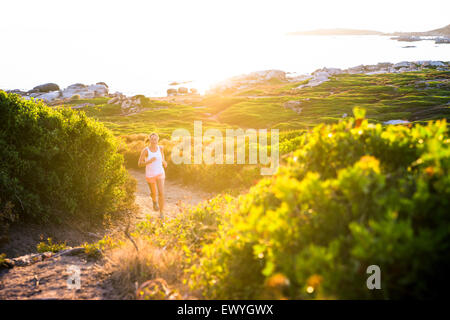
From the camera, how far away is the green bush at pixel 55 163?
925 cm

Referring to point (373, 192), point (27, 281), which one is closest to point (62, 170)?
point (27, 281)

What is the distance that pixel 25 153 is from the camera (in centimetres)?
968

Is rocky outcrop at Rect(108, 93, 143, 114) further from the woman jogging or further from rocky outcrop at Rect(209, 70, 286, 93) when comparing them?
the woman jogging

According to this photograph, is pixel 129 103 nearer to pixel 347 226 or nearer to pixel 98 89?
pixel 98 89

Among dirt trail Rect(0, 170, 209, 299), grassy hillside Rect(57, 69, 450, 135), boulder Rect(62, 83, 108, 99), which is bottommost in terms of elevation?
dirt trail Rect(0, 170, 209, 299)

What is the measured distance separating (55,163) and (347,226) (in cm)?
1047

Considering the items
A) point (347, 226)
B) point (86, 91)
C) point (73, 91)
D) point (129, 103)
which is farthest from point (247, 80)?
point (347, 226)

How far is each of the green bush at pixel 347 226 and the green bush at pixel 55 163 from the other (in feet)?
25.1

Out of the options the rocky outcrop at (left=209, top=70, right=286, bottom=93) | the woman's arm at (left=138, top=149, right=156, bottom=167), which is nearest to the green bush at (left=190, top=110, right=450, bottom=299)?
the woman's arm at (left=138, top=149, right=156, bottom=167)

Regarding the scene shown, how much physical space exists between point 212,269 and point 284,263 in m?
1.46

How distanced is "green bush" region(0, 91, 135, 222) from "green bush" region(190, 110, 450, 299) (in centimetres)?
764

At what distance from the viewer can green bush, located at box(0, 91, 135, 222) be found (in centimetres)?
925

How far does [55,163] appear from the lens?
34.9 ft
